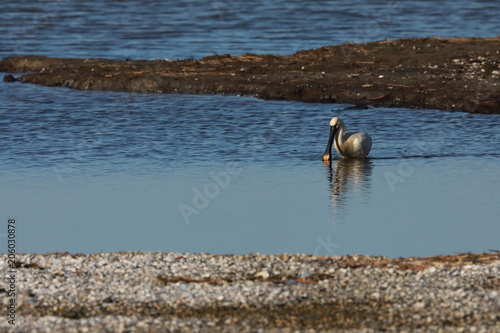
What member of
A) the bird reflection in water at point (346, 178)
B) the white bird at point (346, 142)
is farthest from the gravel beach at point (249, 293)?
the white bird at point (346, 142)

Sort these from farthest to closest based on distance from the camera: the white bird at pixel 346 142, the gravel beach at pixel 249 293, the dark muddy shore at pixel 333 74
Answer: the dark muddy shore at pixel 333 74, the white bird at pixel 346 142, the gravel beach at pixel 249 293

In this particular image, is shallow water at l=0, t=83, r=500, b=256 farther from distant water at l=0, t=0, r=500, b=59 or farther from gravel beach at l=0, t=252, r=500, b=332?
distant water at l=0, t=0, r=500, b=59

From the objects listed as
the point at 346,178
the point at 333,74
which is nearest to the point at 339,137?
the point at 346,178

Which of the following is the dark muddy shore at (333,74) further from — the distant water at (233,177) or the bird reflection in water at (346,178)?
the bird reflection in water at (346,178)

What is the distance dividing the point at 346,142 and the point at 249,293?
7525mm

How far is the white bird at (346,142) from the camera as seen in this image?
Answer: 651 inches

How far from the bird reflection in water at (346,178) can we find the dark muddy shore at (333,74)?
4.29 meters

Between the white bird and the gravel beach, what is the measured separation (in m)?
6.02

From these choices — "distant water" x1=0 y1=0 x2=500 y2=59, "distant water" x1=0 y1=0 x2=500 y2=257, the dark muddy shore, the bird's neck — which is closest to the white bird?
the bird's neck

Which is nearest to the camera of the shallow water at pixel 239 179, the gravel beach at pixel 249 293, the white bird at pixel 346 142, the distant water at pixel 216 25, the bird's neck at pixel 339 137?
the gravel beach at pixel 249 293

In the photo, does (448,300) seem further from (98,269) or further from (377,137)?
(377,137)

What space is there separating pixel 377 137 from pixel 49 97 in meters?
8.17

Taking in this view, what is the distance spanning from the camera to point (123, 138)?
18.5 metres

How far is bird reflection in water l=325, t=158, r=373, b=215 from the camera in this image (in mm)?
14002
